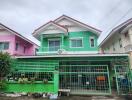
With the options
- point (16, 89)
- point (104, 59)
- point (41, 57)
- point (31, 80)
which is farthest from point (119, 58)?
point (16, 89)

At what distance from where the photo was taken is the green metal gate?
10344mm

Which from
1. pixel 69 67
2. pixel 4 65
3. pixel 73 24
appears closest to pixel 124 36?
pixel 73 24

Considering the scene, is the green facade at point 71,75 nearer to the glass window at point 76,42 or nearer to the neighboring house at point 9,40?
the glass window at point 76,42

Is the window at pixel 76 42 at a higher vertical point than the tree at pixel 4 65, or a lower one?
higher

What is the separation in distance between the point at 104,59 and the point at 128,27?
337cm

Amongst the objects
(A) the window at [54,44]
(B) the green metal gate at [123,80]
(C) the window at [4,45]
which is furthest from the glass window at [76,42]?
(C) the window at [4,45]

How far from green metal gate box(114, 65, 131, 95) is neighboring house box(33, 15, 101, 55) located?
4.59 meters

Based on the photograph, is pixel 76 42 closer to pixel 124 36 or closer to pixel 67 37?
pixel 67 37

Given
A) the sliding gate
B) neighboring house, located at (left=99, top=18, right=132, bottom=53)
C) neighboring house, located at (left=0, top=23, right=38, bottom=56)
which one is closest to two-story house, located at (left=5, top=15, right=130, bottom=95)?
the sliding gate

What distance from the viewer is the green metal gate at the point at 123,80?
10.3 metres

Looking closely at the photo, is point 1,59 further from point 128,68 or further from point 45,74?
point 128,68

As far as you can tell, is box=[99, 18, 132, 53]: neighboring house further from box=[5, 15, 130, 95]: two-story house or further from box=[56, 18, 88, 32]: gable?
box=[56, 18, 88, 32]: gable

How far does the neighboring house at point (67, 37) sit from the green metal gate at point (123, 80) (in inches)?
181

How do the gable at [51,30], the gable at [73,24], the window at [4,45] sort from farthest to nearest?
the window at [4,45] < the gable at [73,24] < the gable at [51,30]
